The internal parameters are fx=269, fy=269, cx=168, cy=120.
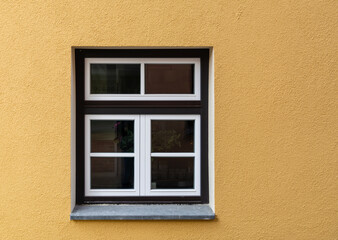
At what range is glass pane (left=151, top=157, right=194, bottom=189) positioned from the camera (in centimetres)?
303

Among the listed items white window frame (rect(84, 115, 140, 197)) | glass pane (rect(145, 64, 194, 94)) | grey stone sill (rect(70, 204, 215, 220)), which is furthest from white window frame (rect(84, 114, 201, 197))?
glass pane (rect(145, 64, 194, 94))

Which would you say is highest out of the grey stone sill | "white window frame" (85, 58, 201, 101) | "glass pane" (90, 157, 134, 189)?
"white window frame" (85, 58, 201, 101)

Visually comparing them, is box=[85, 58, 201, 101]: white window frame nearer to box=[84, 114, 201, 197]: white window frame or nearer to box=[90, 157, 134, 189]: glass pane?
box=[84, 114, 201, 197]: white window frame

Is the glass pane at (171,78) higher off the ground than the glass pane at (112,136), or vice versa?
the glass pane at (171,78)

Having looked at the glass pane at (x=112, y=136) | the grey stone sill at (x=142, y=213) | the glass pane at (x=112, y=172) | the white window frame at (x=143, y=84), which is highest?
the white window frame at (x=143, y=84)

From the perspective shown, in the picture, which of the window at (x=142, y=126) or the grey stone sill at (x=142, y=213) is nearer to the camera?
the grey stone sill at (x=142, y=213)

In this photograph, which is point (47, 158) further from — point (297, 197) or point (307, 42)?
point (307, 42)

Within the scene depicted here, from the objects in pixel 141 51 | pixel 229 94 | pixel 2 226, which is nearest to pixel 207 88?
pixel 229 94

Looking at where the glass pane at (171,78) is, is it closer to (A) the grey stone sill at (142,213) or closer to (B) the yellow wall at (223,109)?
(B) the yellow wall at (223,109)

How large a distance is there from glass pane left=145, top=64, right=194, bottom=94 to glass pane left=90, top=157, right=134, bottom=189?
2.79ft

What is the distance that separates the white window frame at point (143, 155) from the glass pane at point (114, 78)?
0.29m

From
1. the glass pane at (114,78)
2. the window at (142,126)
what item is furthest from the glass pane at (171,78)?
the glass pane at (114,78)

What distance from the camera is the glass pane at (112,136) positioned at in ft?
9.84

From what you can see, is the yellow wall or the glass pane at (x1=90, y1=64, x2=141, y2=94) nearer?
the yellow wall
